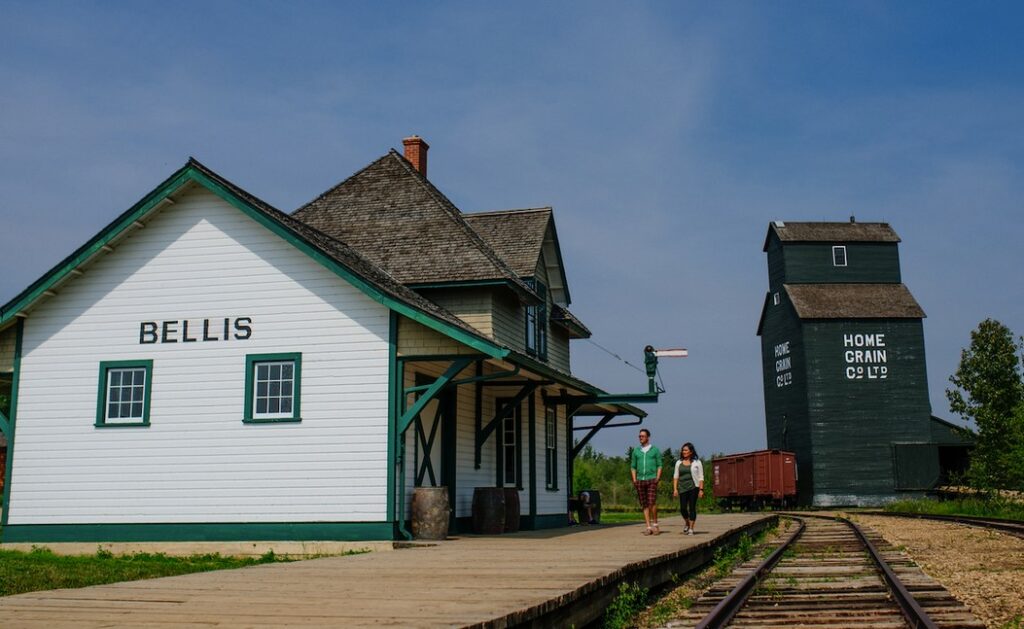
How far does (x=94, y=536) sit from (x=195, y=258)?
15.9ft

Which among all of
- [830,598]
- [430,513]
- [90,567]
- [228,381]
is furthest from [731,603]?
[228,381]

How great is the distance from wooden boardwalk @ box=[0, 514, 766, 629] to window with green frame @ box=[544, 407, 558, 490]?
11646 mm

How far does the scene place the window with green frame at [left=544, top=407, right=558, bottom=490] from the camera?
2322 centimetres

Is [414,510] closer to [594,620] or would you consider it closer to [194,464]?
[194,464]

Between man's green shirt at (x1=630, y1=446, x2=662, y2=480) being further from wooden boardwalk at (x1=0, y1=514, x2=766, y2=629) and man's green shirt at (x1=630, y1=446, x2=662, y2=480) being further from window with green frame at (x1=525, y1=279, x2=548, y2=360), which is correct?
window with green frame at (x1=525, y1=279, x2=548, y2=360)

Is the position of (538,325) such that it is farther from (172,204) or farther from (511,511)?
(172,204)

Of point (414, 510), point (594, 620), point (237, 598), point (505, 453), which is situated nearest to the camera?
point (237, 598)

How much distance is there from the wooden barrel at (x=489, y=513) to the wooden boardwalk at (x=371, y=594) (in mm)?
5974

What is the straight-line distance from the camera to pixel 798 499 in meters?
46.9

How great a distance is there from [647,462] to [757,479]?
94.1ft

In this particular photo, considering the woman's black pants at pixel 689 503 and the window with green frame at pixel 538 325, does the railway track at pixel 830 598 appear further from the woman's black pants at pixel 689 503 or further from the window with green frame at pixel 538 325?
the window with green frame at pixel 538 325

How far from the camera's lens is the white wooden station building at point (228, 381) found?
15680 mm

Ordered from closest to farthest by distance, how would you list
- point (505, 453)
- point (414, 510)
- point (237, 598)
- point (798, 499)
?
point (237, 598) < point (414, 510) < point (505, 453) < point (798, 499)

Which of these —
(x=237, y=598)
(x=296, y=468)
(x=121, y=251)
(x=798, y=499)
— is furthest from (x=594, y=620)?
(x=798, y=499)
